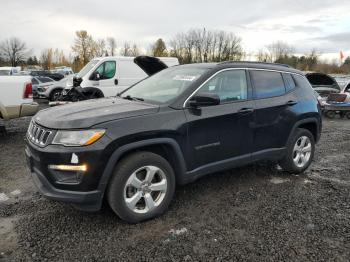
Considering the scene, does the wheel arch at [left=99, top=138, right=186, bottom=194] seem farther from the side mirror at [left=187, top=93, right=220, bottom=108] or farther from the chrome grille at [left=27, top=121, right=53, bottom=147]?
the chrome grille at [left=27, top=121, right=53, bottom=147]

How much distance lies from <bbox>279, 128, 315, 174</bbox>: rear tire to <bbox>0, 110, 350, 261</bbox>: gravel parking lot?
22cm

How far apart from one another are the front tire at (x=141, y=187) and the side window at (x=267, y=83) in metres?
1.82

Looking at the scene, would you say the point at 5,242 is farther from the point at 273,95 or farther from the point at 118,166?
the point at 273,95

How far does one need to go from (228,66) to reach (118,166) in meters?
2.01

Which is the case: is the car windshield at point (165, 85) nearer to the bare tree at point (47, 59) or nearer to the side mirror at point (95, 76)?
the side mirror at point (95, 76)

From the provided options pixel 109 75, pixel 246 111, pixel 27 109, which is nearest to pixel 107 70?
pixel 109 75

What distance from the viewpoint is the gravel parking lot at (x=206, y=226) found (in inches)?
120

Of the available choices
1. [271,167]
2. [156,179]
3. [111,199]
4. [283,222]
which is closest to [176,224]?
[156,179]

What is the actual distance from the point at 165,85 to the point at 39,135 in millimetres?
1713

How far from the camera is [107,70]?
11281mm

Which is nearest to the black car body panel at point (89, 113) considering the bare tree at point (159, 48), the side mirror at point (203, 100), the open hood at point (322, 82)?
the side mirror at point (203, 100)

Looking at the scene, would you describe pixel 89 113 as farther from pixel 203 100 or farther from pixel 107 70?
pixel 107 70

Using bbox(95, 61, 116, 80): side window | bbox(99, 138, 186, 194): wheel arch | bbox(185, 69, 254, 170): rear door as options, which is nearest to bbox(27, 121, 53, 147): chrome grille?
bbox(99, 138, 186, 194): wheel arch

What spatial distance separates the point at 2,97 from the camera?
6816 millimetres
